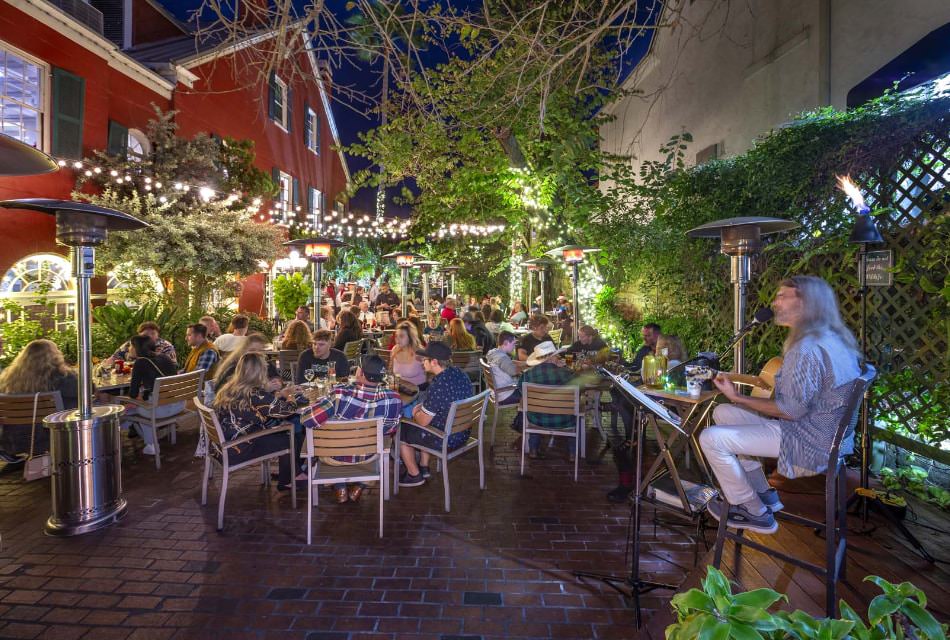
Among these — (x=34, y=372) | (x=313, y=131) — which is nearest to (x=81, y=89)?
(x=34, y=372)

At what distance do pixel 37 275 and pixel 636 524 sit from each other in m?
10.3

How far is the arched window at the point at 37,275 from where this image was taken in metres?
8.38

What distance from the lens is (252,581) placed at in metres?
3.10

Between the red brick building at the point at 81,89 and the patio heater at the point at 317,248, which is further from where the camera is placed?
the red brick building at the point at 81,89

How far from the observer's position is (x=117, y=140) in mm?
10031

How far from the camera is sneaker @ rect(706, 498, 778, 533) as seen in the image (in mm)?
2689

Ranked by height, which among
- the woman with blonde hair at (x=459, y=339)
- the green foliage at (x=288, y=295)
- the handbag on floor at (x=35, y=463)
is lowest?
the handbag on floor at (x=35, y=463)

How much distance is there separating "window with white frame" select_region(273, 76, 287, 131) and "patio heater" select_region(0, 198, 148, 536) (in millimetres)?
14887

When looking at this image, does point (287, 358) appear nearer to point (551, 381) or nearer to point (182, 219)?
point (551, 381)

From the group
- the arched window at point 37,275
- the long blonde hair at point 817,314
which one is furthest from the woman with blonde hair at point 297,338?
the long blonde hair at point 817,314

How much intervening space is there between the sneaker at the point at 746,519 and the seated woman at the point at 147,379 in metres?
4.88

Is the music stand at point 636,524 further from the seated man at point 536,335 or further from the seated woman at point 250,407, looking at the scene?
the seated man at point 536,335

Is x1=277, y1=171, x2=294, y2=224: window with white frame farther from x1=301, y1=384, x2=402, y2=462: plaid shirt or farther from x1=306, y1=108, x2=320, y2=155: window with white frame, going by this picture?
x1=301, y1=384, x2=402, y2=462: plaid shirt

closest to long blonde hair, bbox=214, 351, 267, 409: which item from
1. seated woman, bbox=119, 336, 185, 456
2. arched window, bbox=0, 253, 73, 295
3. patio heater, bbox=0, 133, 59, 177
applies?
seated woman, bbox=119, 336, 185, 456
